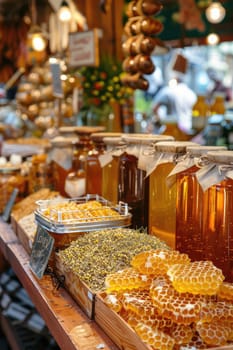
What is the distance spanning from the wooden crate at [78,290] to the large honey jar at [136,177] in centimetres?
36

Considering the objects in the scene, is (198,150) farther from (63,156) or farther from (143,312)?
(63,156)

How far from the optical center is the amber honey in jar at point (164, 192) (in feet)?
5.48

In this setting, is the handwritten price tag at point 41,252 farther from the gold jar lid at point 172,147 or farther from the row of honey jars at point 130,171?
A: the gold jar lid at point 172,147

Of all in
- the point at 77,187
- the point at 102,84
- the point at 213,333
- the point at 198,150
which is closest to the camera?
the point at 213,333

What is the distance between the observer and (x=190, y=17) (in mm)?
4555

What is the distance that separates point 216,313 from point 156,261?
24cm

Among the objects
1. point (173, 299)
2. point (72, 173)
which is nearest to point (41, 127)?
point (72, 173)

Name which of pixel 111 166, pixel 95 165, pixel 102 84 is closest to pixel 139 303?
pixel 111 166

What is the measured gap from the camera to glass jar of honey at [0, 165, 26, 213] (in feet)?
9.39

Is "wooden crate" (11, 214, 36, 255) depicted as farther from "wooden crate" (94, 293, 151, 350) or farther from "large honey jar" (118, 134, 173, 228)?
"wooden crate" (94, 293, 151, 350)

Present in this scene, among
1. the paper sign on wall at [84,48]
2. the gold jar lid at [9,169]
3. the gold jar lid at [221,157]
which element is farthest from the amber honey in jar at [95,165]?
the paper sign on wall at [84,48]

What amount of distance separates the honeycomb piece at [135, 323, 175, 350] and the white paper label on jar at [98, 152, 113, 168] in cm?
103

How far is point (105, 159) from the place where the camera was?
2.09 m

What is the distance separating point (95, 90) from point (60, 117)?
1.25ft
